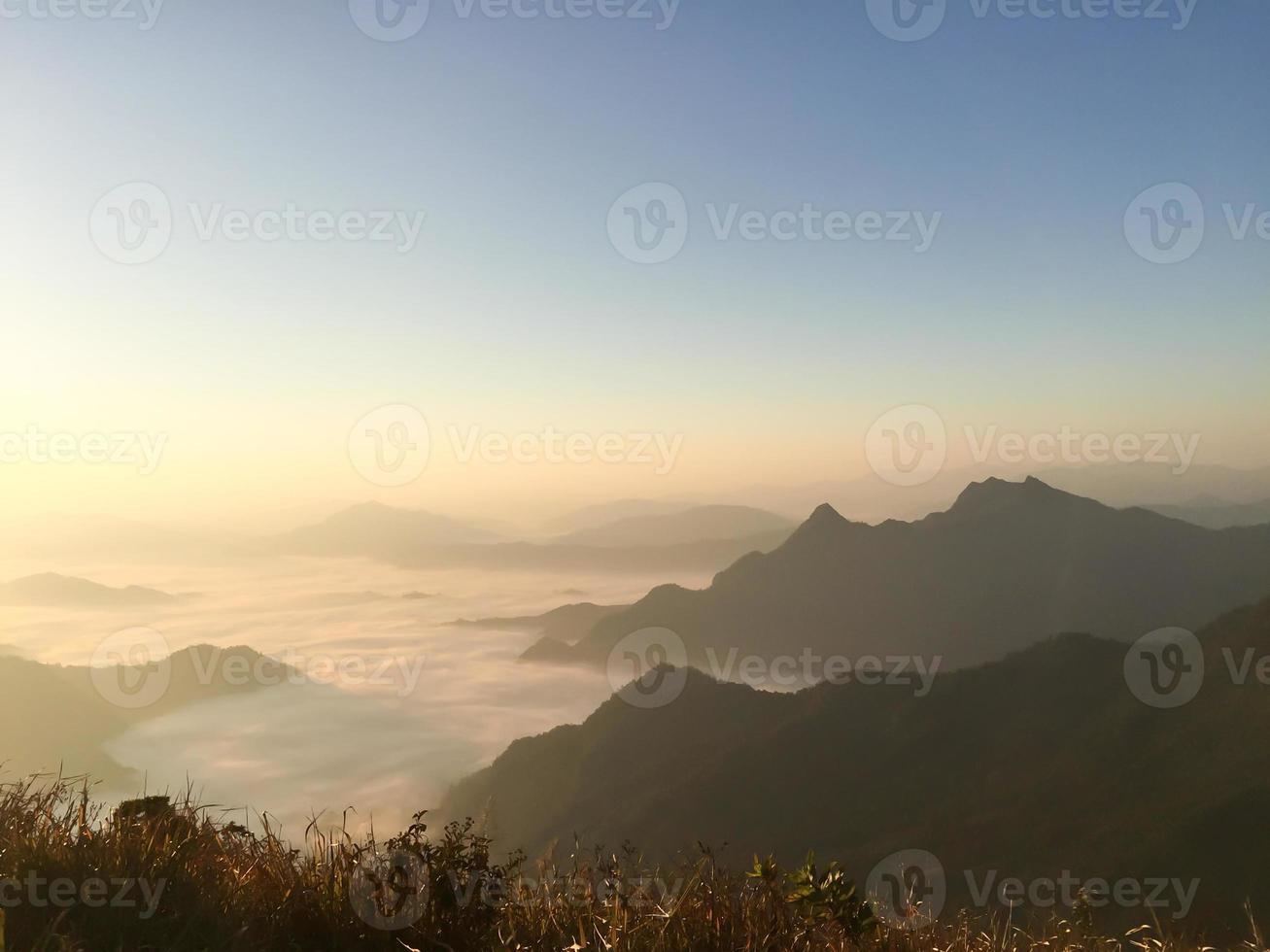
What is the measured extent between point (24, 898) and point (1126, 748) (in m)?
177

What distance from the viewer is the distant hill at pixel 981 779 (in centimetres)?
11788

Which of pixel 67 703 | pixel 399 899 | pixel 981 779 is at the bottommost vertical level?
pixel 981 779

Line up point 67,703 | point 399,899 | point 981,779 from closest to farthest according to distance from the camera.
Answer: point 399,899, point 981,779, point 67,703

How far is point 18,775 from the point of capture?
6.57 metres

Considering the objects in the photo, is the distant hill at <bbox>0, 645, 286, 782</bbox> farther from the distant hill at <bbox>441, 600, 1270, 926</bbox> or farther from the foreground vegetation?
the foreground vegetation

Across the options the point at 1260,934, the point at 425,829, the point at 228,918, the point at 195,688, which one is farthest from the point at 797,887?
the point at 195,688

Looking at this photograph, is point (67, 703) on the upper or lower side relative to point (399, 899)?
lower

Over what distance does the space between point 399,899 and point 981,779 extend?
168 metres

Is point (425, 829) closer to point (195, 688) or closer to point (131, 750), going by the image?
point (131, 750)

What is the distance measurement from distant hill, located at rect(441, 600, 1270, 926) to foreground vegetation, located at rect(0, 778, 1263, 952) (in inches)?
4115

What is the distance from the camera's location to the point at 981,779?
151m

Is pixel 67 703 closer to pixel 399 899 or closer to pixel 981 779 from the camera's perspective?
pixel 981 779

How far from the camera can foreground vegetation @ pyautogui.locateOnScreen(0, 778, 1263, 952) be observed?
4.88m

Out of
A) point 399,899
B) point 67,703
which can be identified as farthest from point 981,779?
point 67,703
